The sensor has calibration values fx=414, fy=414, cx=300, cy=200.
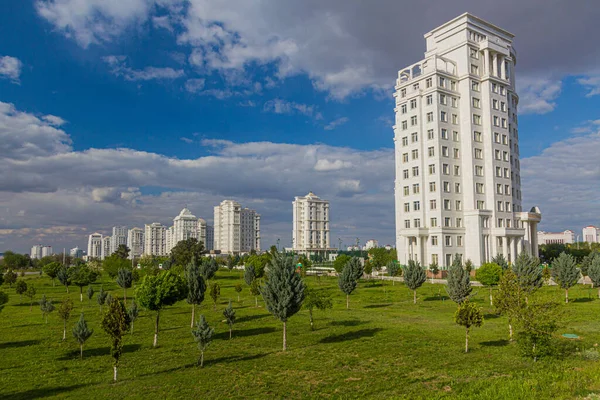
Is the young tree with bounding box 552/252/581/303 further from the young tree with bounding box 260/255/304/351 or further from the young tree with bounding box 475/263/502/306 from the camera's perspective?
the young tree with bounding box 260/255/304/351

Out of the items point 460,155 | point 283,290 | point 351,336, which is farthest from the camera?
point 460,155

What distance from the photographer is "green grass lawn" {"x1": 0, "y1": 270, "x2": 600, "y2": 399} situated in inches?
856

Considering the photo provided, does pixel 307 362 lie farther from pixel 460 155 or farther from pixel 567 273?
pixel 460 155

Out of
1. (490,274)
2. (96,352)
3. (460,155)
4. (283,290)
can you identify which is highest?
(460,155)

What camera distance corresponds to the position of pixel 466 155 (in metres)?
90.4

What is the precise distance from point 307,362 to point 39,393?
1560cm

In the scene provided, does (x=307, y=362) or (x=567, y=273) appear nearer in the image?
(x=307, y=362)

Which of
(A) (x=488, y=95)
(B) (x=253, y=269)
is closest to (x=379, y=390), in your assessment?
(B) (x=253, y=269)

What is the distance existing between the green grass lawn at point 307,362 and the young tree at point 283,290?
2.67 m

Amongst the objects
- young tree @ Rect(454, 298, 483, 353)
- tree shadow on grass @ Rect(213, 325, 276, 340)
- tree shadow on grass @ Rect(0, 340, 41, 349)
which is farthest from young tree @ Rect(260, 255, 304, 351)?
tree shadow on grass @ Rect(0, 340, 41, 349)

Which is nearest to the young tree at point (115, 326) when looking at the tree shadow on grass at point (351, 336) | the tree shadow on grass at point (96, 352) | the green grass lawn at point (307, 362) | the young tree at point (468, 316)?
the green grass lawn at point (307, 362)

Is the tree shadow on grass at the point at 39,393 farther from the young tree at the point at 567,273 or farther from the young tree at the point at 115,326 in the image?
the young tree at the point at 567,273

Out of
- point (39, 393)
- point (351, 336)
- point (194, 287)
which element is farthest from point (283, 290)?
point (39, 393)

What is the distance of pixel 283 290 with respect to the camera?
1320 inches
